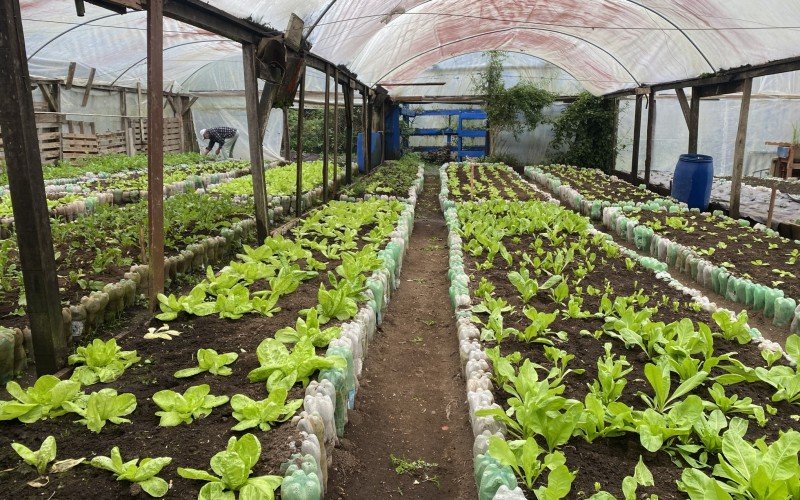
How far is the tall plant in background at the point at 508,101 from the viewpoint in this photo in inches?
764

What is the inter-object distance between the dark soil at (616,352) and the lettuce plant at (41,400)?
2.22 meters

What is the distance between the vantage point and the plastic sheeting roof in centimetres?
811

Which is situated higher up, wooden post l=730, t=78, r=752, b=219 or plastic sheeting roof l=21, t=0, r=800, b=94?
plastic sheeting roof l=21, t=0, r=800, b=94

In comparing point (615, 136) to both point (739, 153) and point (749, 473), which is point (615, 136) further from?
point (749, 473)

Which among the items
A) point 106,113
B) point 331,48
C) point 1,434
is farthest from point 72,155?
point 1,434

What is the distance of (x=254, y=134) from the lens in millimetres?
7113

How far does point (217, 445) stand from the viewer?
259 centimetres

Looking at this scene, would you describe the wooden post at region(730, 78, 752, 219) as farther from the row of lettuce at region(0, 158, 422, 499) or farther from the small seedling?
the small seedling

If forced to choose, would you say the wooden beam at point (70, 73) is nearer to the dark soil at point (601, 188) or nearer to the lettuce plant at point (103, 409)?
the dark soil at point (601, 188)

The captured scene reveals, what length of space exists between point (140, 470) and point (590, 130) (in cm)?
1892

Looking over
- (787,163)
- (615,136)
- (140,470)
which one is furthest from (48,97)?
(787,163)

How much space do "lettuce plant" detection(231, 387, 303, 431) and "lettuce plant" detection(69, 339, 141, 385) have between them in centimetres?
86

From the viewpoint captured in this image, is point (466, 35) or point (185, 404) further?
point (466, 35)

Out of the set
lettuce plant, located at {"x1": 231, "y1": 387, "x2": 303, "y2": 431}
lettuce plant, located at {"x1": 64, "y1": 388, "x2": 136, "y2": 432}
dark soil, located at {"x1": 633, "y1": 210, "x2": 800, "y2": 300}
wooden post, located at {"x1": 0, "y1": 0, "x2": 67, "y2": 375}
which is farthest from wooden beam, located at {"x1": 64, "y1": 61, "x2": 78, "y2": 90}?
lettuce plant, located at {"x1": 231, "y1": 387, "x2": 303, "y2": 431}
